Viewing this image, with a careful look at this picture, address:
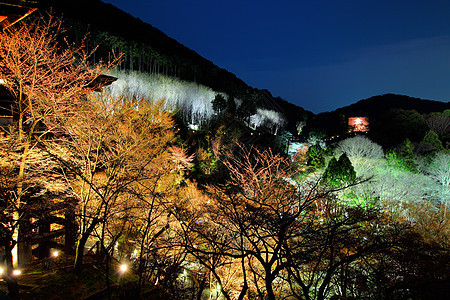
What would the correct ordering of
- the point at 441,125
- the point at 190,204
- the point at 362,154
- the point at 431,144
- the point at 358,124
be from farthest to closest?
the point at 358,124 → the point at 441,125 → the point at 431,144 → the point at 362,154 → the point at 190,204

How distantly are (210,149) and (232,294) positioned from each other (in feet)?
Answer: 45.6

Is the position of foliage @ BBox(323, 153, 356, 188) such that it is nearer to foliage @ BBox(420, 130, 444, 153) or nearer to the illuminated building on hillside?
foliage @ BBox(420, 130, 444, 153)

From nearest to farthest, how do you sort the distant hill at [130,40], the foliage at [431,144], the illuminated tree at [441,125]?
the foliage at [431,144]
the distant hill at [130,40]
the illuminated tree at [441,125]

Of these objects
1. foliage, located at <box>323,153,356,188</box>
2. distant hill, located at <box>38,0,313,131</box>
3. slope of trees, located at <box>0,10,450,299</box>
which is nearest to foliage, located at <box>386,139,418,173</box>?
slope of trees, located at <box>0,10,450,299</box>

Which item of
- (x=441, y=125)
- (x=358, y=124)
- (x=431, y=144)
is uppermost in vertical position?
(x=441, y=125)

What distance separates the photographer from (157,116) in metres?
21.1

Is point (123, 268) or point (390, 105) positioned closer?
point (123, 268)

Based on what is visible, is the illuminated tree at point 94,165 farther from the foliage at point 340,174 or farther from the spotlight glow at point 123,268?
the foliage at point 340,174

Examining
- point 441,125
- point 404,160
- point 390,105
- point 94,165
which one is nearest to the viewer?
point 94,165

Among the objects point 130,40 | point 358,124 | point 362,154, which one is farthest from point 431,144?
point 130,40

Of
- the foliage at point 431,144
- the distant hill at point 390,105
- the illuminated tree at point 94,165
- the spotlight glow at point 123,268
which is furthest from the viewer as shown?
the distant hill at point 390,105

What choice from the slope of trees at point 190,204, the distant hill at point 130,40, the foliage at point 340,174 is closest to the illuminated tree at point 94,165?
the slope of trees at point 190,204

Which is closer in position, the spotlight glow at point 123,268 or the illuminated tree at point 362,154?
the spotlight glow at point 123,268

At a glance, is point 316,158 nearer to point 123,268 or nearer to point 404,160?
point 404,160
